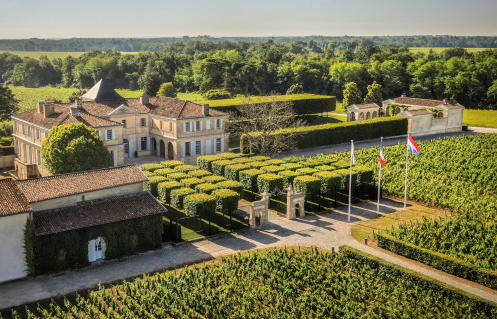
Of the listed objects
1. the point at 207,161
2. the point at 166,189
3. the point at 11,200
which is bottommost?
the point at 166,189

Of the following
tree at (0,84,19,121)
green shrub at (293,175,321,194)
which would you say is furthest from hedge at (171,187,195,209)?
tree at (0,84,19,121)

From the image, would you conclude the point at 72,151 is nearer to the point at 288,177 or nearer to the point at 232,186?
the point at 232,186

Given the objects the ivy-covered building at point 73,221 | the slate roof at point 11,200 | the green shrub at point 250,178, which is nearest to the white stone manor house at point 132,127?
the green shrub at point 250,178

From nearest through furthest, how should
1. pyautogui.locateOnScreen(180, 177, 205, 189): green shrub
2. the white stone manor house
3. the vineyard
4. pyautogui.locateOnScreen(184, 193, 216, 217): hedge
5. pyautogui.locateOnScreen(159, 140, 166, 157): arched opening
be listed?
1. the vineyard
2. pyautogui.locateOnScreen(184, 193, 216, 217): hedge
3. pyautogui.locateOnScreen(180, 177, 205, 189): green shrub
4. the white stone manor house
5. pyautogui.locateOnScreen(159, 140, 166, 157): arched opening

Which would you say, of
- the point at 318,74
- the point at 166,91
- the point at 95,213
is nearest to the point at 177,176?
the point at 95,213

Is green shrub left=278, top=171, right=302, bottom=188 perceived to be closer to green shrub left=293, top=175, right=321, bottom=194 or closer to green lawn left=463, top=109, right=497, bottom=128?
green shrub left=293, top=175, right=321, bottom=194

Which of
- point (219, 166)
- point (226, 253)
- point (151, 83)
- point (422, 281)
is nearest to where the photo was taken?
point (422, 281)

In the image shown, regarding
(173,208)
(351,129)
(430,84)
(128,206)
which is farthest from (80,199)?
(430,84)
